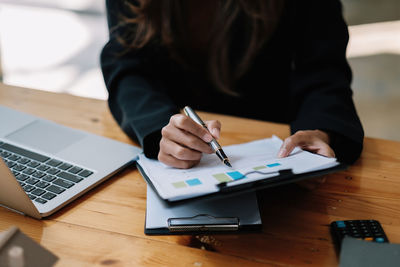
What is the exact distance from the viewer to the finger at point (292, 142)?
2.25 ft

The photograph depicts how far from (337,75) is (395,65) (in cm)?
246

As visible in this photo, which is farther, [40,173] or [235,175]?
[40,173]

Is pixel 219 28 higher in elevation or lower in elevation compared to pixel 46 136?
higher

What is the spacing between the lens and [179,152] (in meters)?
0.67

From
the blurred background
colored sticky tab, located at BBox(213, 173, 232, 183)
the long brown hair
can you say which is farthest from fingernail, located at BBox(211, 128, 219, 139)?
the blurred background

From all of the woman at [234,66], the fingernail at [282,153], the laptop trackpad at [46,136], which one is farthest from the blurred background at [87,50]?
the fingernail at [282,153]

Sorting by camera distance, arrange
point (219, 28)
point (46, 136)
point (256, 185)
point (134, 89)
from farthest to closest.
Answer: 1. point (219, 28)
2. point (134, 89)
3. point (46, 136)
4. point (256, 185)

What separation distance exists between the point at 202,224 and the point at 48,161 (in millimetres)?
335

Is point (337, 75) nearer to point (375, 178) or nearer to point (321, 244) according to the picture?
point (375, 178)

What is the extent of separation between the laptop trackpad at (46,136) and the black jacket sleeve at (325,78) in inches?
18.6

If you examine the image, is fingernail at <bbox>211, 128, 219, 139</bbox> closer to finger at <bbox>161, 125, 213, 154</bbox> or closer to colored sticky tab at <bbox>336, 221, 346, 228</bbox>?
finger at <bbox>161, 125, 213, 154</bbox>

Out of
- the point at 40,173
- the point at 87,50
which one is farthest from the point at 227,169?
the point at 87,50

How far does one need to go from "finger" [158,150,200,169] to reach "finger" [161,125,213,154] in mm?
25

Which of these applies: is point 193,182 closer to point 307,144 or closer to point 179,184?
point 179,184
